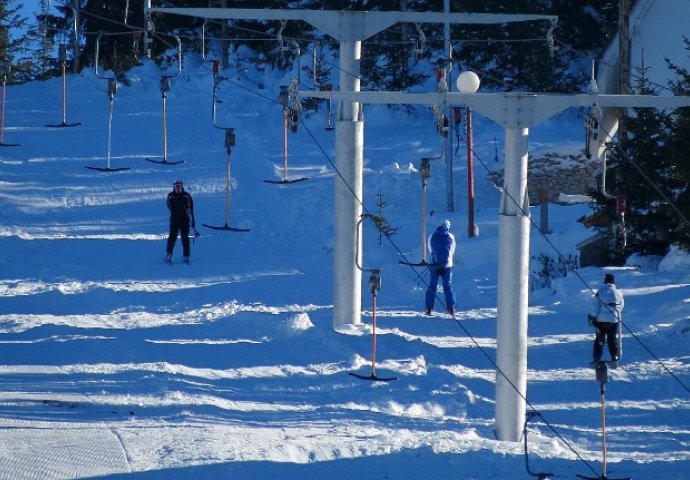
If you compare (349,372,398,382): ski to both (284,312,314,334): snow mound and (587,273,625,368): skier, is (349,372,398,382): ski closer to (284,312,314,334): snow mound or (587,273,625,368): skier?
(284,312,314,334): snow mound

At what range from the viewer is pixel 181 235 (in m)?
20.5

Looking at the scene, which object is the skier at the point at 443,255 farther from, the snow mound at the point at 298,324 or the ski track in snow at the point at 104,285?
the ski track in snow at the point at 104,285

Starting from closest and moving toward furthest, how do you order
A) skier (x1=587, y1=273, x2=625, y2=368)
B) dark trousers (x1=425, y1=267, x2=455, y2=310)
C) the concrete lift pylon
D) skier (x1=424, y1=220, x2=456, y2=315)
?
the concrete lift pylon, skier (x1=587, y1=273, x2=625, y2=368), skier (x1=424, y1=220, x2=456, y2=315), dark trousers (x1=425, y1=267, x2=455, y2=310)

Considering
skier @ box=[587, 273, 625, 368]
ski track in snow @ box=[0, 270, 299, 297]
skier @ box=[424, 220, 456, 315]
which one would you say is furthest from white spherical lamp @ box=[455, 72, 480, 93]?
ski track in snow @ box=[0, 270, 299, 297]

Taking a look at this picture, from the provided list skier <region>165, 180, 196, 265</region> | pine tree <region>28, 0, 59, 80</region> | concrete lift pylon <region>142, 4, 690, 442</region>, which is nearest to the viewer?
concrete lift pylon <region>142, 4, 690, 442</region>

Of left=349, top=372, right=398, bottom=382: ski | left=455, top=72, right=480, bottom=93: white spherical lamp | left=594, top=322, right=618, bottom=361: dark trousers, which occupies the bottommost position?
left=349, top=372, right=398, bottom=382: ski

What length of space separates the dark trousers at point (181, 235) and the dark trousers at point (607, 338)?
786 centimetres

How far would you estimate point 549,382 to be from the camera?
47.0 ft

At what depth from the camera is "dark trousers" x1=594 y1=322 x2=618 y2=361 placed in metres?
14.8

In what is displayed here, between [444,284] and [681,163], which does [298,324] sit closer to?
[444,284]

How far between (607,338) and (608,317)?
1.67ft

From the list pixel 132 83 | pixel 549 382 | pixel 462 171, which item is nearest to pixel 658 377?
pixel 549 382

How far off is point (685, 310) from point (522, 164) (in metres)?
7.77

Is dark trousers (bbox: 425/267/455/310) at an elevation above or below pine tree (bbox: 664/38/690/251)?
below
